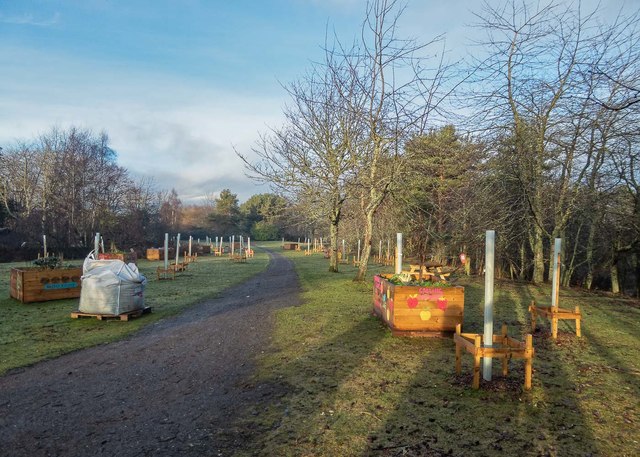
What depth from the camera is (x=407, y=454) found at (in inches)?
131

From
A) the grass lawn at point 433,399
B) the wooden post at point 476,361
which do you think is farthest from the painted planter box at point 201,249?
the wooden post at point 476,361

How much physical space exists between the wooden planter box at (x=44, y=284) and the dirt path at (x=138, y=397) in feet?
18.6

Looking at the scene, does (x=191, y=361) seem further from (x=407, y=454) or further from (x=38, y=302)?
(x=38, y=302)

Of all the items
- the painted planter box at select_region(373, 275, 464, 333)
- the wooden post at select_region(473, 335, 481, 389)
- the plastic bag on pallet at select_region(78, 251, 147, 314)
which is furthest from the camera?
the plastic bag on pallet at select_region(78, 251, 147, 314)

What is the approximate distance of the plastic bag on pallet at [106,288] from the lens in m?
9.20

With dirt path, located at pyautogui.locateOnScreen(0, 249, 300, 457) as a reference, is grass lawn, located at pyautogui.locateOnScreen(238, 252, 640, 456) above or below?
above

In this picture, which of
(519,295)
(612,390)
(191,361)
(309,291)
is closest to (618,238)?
(519,295)

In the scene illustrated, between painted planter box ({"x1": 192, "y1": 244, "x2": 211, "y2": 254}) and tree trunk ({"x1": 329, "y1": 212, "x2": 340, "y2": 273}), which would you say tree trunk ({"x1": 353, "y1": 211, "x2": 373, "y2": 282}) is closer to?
tree trunk ({"x1": 329, "y1": 212, "x2": 340, "y2": 273})

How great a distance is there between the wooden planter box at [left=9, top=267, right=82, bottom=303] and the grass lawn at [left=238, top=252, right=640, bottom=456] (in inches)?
311

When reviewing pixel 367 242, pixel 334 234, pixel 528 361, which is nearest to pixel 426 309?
pixel 528 361

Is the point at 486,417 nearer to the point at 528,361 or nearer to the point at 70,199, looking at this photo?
the point at 528,361

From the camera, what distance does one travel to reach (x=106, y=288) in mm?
9211

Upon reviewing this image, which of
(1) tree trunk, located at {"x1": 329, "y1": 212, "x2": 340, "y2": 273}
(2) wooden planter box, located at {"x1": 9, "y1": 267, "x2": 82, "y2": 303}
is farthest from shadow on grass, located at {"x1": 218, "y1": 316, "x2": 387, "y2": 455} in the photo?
(1) tree trunk, located at {"x1": 329, "y1": 212, "x2": 340, "y2": 273}

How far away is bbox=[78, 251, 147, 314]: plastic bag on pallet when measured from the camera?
920 cm
